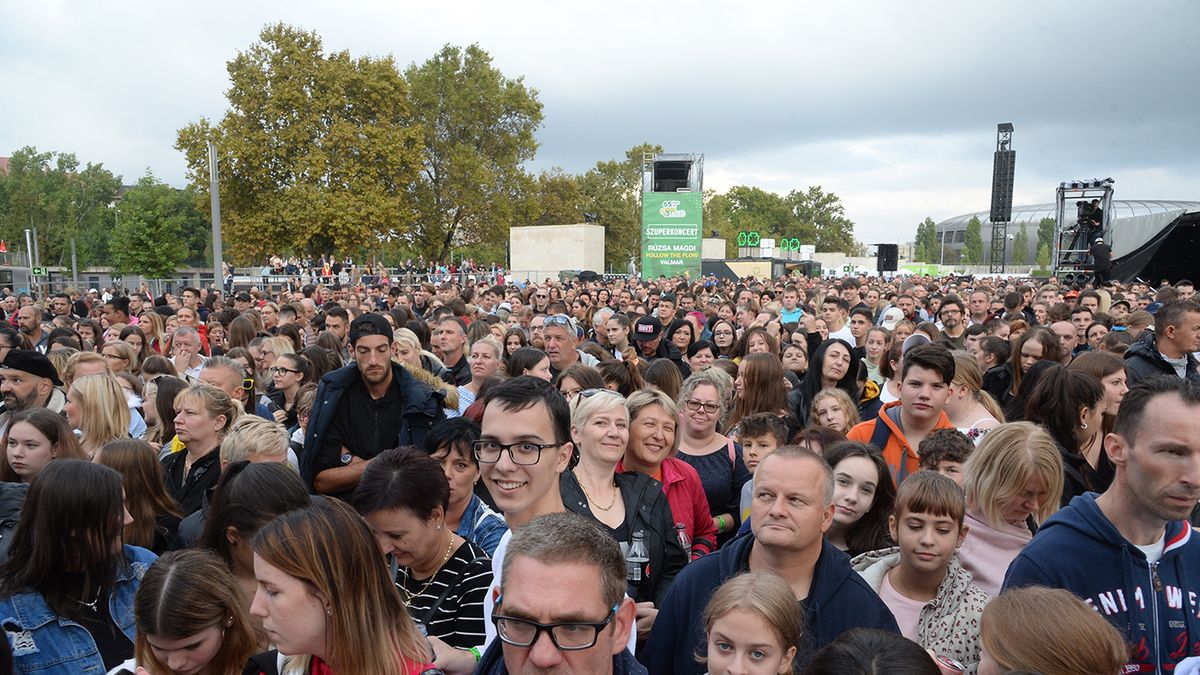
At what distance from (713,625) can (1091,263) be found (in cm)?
2364

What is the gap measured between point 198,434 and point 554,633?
3833 mm

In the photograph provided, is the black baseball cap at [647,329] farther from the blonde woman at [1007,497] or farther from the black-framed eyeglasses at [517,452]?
the black-framed eyeglasses at [517,452]

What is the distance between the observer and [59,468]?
3027mm

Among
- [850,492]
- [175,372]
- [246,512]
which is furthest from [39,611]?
[175,372]

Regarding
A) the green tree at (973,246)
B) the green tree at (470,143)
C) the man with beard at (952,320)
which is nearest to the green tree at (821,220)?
the green tree at (973,246)

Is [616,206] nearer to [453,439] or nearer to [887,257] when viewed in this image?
[887,257]

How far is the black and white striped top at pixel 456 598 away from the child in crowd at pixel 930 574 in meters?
1.57

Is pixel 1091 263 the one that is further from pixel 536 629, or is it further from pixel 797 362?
pixel 536 629

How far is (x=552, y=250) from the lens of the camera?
40062 millimetres

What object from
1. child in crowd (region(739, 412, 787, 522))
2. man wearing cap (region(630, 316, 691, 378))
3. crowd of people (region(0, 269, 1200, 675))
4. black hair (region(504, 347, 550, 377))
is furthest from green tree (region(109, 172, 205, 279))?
child in crowd (region(739, 412, 787, 522))

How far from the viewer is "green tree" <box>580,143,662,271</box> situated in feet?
230

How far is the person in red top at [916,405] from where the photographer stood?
4742 millimetres

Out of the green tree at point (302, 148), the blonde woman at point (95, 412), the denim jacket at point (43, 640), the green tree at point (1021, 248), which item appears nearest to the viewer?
the denim jacket at point (43, 640)

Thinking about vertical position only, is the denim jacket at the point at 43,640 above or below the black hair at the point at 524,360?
below
